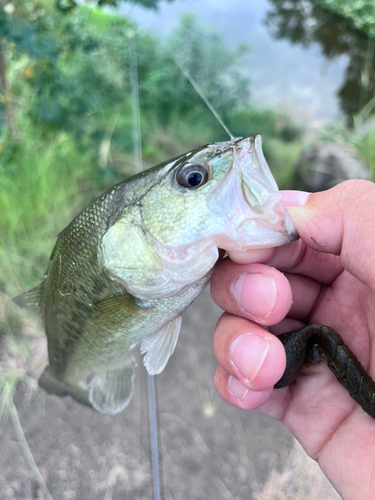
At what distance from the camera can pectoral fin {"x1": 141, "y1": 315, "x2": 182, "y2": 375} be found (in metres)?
1.20

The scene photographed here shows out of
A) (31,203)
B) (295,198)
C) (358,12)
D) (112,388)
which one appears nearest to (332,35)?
(358,12)

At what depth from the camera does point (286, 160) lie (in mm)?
4449

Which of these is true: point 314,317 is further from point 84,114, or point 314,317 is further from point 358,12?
point 358,12

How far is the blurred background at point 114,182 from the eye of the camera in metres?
2.01

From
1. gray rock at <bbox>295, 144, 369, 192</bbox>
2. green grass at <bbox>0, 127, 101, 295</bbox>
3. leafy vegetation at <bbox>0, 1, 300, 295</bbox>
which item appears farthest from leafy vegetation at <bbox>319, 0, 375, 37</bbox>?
green grass at <bbox>0, 127, 101, 295</bbox>

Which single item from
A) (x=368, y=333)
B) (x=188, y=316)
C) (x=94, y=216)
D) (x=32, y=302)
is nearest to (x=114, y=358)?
(x=32, y=302)

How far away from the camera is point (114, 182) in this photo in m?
3.31

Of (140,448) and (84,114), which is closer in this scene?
(140,448)

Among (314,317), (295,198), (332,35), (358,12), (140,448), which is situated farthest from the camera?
(332,35)

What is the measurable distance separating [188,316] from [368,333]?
1730mm

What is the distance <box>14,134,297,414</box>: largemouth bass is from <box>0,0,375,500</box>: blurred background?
1.12 m

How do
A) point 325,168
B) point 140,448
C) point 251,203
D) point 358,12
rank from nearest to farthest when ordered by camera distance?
point 251,203 < point 140,448 < point 325,168 < point 358,12

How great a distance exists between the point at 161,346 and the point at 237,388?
1.06ft

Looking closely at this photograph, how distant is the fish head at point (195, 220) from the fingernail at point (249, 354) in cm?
28
